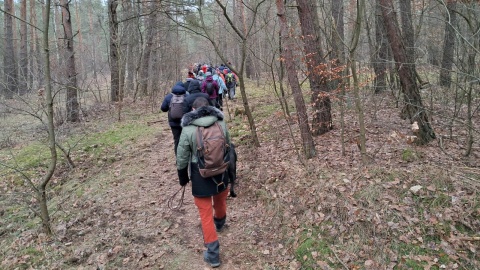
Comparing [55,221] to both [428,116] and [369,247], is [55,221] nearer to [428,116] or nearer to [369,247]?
[369,247]

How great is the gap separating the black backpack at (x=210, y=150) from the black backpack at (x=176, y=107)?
7.39 ft

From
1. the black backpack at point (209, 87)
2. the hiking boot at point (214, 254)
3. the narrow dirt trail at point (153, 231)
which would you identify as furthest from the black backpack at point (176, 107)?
the black backpack at point (209, 87)

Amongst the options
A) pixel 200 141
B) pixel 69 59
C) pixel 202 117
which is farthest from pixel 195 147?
pixel 69 59

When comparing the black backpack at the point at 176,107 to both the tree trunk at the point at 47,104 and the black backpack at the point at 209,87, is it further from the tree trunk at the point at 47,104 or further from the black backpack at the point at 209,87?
the black backpack at the point at 209,87

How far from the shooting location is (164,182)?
290 inches

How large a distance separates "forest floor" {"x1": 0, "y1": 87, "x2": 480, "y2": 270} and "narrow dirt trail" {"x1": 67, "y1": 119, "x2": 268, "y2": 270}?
0.02m

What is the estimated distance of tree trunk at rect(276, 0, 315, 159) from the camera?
21.2ft

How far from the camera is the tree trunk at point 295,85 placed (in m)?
6.46

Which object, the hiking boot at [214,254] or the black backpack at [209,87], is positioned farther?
the black backpack at [209,87]

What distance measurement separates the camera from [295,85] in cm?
660

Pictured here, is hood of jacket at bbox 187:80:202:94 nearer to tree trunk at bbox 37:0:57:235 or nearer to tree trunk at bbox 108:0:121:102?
tree trunk at bbox 37:0:57:235

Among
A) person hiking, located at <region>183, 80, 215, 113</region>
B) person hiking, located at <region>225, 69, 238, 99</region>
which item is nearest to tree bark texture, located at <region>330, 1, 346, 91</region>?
person hiking, located at <region>183, 80, 215, 113</region>

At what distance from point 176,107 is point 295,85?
2301mm

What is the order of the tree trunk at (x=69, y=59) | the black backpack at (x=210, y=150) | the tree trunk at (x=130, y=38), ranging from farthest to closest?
1. the tree trunk at (x=130, y=38)
2. the tree trunk at (x=69, y=59)
3. the black backpack at (x=210, y=150)
